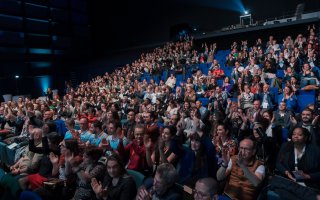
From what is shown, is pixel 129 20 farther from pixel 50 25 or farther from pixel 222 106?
pixel 222 106

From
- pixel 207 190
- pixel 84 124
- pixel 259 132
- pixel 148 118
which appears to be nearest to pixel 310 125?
pixel 259 132

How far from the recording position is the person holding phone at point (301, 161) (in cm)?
268

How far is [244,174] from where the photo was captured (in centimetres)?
244

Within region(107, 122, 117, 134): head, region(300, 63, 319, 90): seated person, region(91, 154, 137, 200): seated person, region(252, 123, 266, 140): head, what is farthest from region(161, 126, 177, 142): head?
region(300, 63, 319, 90): seated person

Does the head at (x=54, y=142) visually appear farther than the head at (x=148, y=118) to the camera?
No

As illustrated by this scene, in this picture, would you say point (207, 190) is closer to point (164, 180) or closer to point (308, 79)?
point (164, 180)

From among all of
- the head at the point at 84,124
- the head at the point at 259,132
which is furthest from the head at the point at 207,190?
the head at the point at 84,124

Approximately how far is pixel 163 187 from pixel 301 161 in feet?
4.34

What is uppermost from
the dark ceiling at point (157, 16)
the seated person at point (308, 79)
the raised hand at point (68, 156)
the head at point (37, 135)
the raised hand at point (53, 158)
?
the dark ceiling at point (157, 16)

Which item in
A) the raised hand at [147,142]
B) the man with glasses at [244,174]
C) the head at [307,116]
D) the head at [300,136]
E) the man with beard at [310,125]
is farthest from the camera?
the head at [307,116]

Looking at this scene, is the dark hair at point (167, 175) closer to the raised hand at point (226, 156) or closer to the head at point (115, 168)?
the head at point (115, 168)

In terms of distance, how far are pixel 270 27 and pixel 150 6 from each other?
681 cm

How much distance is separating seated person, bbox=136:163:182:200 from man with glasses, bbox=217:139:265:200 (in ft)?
1.65

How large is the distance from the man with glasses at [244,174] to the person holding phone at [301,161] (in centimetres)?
50
